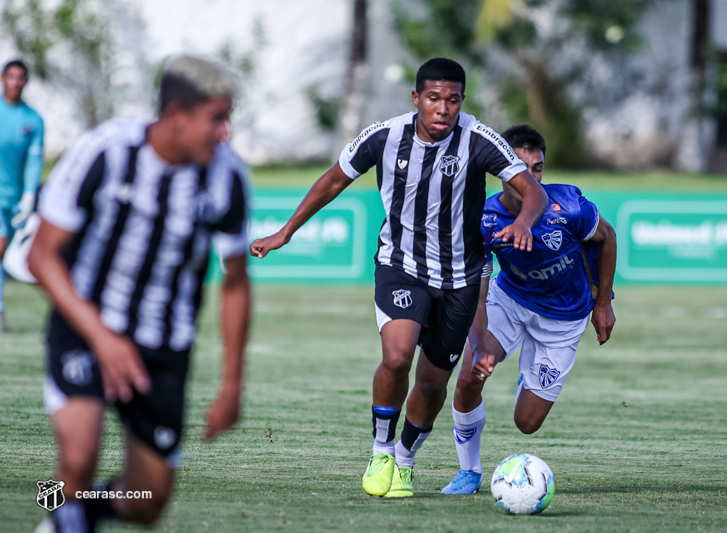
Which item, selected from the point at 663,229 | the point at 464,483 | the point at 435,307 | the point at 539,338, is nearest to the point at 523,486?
the point at 464,483

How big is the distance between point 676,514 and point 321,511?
65.5 inches

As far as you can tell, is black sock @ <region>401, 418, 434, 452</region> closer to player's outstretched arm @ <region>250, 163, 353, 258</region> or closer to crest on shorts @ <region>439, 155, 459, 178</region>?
player's outstretched arm @ <region>250, 163, 353, 258</region>

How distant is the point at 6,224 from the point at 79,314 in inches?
338

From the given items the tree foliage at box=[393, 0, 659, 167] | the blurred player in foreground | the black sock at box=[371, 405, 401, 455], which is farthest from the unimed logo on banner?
the blurred player in foreground

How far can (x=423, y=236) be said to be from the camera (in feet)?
19.6

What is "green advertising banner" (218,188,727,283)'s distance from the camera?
59.0ft

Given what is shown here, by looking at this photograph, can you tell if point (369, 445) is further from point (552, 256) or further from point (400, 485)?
point (552, 256)

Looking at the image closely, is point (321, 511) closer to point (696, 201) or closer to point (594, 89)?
point (696, 201)

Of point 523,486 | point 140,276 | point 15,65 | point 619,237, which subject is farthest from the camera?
point 619,237

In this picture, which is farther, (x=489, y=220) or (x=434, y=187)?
(x=489, y=220)

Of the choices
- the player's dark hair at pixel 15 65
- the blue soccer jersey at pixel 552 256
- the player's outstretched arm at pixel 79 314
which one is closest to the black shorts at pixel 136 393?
the player's outstretched arm at pixel 79 314

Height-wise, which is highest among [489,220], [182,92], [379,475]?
[182,92]

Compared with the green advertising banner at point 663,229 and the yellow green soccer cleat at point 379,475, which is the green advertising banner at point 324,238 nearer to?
the green advertising banner at point 663,229

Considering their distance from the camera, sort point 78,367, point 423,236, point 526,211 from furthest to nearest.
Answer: point 423,236 → point 526,211 → point 78,367
